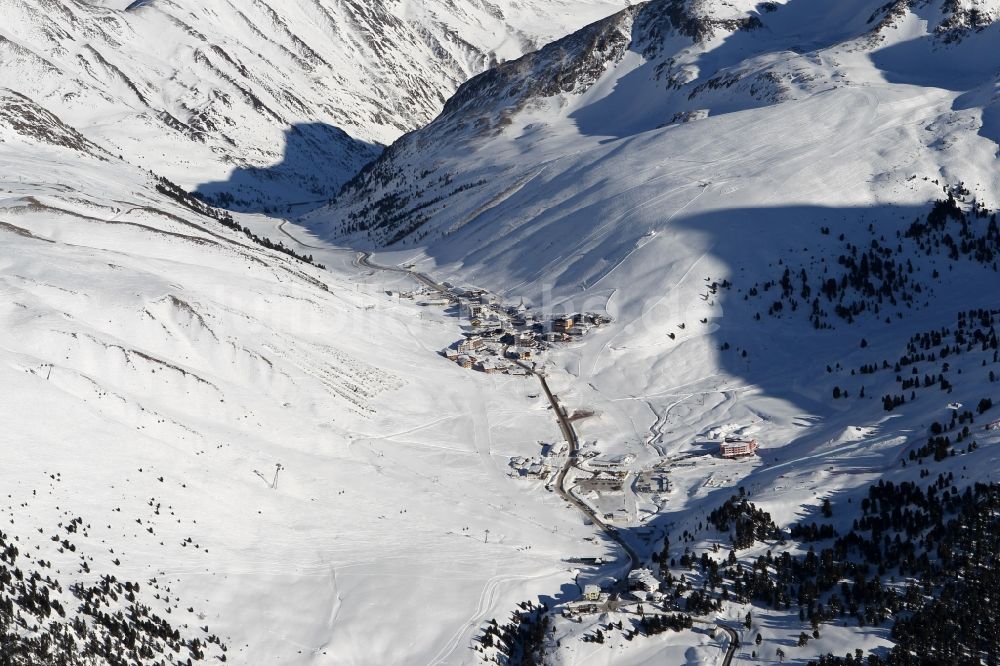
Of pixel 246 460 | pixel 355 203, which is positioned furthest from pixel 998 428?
pixel 355 203

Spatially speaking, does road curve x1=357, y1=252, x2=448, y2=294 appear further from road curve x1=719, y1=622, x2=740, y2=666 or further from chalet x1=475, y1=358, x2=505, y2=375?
road curve x1=719, y1=622, x2=740, y2=666

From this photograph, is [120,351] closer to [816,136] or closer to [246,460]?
[246,460]

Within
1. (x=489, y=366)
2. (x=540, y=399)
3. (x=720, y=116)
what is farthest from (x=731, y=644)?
(x=720, y=116)

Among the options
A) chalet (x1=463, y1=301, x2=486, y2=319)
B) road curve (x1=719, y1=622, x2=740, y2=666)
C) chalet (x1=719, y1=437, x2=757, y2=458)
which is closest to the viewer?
road curve (x1=719, y1=622, x2=740, y2=666)

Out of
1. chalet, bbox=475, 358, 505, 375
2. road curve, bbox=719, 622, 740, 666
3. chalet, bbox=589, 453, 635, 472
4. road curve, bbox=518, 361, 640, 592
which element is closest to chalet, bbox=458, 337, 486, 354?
chalet, bbox=475, 358, 505, 375

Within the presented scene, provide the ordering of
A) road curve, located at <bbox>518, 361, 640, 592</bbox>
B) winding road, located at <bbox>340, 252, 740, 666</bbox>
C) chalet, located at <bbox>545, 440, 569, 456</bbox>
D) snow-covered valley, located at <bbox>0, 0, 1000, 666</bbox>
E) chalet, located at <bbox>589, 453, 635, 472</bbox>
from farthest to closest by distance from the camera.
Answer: chalet, located at <bbox>545, 440, 569, 456</bbox>
chalet, located at <bbox>589, 453, 635, 472</bbox>
road curve, located at <bbox>518, 361, 640, 592</bbox>
snow-covered valley, located at <bbox>0, 0, 1000, 666</bbox>
winding road, located at <bbox>340, 252, 740, 666</bbox>
